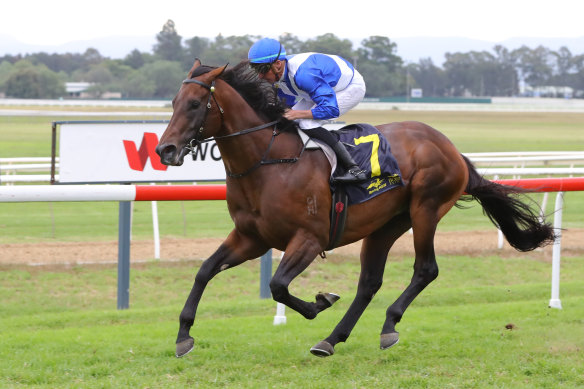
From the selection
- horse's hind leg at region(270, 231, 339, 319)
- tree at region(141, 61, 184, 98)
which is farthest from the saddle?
tree at region(141, 61, 184, 98)

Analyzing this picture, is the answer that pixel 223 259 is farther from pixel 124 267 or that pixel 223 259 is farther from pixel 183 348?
pixel 124 267

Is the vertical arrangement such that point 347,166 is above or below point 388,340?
above

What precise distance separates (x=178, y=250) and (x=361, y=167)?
459 centimetres

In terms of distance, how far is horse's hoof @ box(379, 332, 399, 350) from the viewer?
4.57m

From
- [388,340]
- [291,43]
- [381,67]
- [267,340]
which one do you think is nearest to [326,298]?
[388,340]

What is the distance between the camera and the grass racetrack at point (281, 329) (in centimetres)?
411

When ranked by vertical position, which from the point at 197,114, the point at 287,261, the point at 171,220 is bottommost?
the point at 171,220

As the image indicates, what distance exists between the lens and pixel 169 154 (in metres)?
4.02

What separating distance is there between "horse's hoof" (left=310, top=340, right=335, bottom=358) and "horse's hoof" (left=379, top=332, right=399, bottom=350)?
11.3 inches

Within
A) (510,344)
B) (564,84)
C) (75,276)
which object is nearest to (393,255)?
(75,276)

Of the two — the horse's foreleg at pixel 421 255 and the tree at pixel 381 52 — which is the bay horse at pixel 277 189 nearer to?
the horse's foreleg at pixel 421 255

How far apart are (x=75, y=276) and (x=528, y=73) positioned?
335 feet

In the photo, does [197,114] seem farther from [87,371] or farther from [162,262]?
[162,262]

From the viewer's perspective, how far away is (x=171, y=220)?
468 inches
